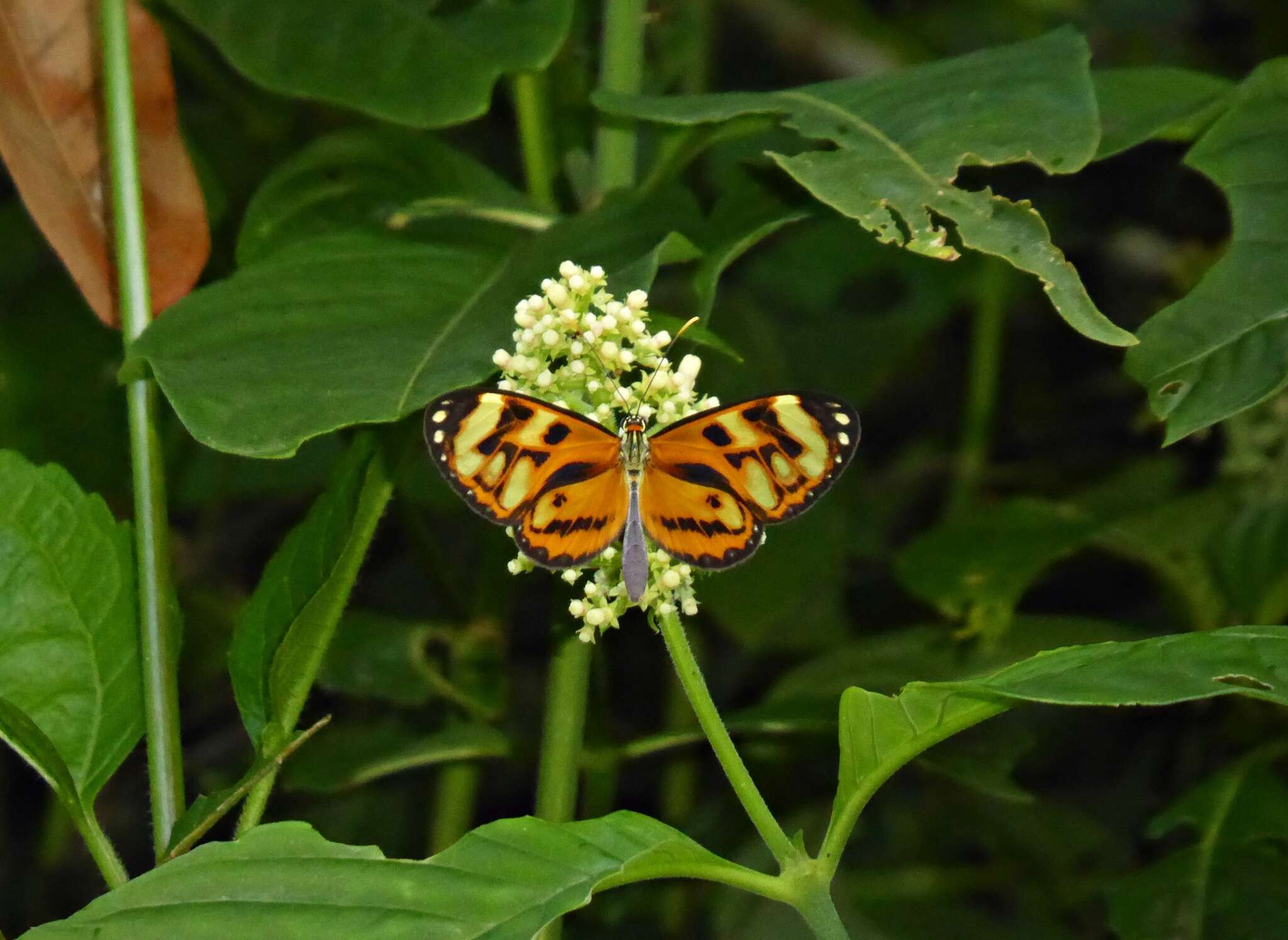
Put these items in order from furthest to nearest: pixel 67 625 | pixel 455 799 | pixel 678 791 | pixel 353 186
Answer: pixel 678 791 < pixel 455 799 < pixel 353 186 < pixel 67 625

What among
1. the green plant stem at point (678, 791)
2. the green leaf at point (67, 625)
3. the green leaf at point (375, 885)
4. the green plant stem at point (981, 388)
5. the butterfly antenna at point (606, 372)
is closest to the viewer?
the green leaf at point (375, 885)

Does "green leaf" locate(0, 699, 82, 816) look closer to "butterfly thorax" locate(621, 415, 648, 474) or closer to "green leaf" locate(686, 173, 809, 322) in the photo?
"butterfly thorax" locate(621, 415, 648, 474)

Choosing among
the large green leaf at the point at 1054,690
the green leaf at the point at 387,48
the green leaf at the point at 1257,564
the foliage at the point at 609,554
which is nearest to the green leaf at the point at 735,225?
the foliage at the point at 609,554

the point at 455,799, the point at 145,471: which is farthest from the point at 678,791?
the point at 145,471

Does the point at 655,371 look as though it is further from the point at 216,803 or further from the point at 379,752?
the point at 379,752

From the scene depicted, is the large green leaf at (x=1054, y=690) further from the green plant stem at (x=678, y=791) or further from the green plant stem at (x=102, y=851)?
the green plant stem at (x=678, y=791)

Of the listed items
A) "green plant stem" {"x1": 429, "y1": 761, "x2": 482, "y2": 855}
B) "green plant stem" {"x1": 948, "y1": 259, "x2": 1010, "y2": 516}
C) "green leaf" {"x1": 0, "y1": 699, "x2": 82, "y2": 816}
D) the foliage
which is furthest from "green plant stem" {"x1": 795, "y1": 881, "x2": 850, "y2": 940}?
"green plant stem" {"x1": 948, "y1": 259, "x2": 1010, "y2": 516}

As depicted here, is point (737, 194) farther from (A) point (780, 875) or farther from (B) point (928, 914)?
(B) point (928, 914)
